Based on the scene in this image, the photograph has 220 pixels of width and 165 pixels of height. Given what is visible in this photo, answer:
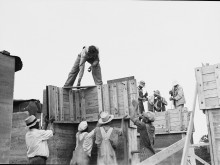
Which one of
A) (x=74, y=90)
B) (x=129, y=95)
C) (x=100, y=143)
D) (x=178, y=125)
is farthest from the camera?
(x=178, y=125)

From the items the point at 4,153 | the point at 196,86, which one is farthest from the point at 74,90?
the point at 196,86

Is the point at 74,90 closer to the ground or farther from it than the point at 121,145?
farther from it

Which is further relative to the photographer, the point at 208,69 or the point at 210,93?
the point at 208,69

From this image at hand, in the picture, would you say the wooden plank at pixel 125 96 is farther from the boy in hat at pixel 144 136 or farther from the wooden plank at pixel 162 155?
the wooden plank at pixel 162 155

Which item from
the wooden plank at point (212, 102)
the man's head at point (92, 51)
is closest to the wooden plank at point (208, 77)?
the wooden plank at point (212, 102)

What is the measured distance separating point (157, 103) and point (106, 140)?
7.24 m

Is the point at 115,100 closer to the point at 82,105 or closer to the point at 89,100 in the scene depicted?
the point at 89,100

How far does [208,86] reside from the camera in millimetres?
10164

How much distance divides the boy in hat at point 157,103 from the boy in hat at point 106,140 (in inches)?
256

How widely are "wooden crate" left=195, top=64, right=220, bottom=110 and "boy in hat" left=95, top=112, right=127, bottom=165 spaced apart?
9.38ft

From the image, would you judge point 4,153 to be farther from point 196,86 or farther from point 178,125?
point 178,125

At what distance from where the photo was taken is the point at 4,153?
1020 centimetres

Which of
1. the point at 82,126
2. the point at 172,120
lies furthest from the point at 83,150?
the point at 172,120

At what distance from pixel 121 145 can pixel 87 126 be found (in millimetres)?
1542
